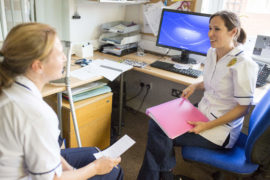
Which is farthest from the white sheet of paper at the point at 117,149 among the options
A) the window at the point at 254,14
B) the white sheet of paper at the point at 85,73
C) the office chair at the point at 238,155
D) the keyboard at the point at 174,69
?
the window at the point at 254,14

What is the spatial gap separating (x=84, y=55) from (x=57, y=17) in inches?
15.5

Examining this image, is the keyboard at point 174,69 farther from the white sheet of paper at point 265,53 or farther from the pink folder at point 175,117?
the white sheet of paper at point 265,53

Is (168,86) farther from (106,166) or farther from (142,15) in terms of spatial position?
(106,166)

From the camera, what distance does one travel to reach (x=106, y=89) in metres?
1.87

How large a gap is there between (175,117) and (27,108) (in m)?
0.90

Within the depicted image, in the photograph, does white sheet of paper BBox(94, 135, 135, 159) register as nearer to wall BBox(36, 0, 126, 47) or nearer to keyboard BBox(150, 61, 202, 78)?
keyboard BBox(150, 61, 202, 78)

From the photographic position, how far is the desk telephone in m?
1.74

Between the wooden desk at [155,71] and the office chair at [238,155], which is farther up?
the wooden desk at [155,71]

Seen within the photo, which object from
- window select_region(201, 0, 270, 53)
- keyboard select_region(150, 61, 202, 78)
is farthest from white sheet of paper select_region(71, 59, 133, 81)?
window select_region(201, 0, 270, 53)

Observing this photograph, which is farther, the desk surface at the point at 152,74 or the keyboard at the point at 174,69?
the keyboard at the point at 174,69

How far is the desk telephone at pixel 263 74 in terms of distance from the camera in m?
1.74

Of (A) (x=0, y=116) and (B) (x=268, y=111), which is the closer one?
(A) (x=0, y=116)

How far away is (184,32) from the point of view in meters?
2.07

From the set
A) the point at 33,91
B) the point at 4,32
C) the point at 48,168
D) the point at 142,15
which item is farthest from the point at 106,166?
the point at 142,15
